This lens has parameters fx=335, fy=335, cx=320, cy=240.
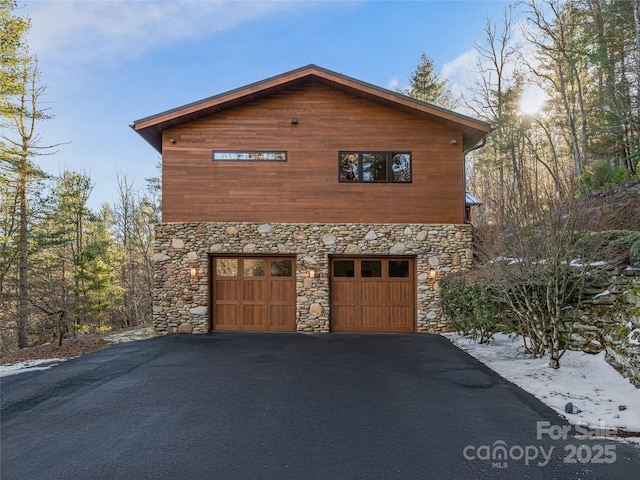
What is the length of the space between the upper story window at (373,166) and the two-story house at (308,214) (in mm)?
27

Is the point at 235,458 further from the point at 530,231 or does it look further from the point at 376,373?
the point at 530,231

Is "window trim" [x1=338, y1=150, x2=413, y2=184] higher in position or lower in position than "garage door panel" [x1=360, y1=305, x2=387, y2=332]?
higher

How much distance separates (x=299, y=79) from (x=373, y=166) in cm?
309

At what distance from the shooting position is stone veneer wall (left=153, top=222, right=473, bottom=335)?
29.1 feet

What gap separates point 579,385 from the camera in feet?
14.7

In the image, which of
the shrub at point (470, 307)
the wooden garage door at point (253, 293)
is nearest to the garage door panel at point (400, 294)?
the shrub at point (470, 307)

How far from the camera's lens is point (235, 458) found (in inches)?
116

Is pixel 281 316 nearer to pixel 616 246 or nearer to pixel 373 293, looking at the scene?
pixel 373 293

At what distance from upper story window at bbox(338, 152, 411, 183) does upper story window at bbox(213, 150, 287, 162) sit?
66.4 inches

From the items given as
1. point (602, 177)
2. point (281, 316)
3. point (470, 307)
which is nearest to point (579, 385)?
point (470, 307)

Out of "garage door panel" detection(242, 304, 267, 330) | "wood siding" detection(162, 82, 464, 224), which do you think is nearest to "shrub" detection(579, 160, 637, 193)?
"wood siding" detection(162, 82, 464, 224)

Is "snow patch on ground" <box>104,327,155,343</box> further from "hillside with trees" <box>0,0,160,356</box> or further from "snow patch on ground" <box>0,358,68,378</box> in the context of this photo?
"snow patch on ground" <box>0,358,68,378</box>

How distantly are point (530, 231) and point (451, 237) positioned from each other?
353 centimetres

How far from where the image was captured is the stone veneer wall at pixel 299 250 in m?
8.88
